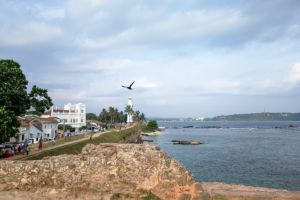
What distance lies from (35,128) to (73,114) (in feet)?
164

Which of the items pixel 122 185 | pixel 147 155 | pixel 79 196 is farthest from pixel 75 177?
pixel 147 155

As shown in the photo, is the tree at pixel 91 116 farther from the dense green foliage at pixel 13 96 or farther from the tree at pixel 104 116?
the dense green foliage at pixel 13 96

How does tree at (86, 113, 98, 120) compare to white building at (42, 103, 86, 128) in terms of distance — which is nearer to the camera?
white building at (42, 103, 86, 128)

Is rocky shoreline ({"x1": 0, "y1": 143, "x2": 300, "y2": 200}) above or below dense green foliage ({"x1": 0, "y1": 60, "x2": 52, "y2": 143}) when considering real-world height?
below

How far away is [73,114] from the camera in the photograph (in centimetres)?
13200

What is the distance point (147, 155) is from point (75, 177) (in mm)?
5121

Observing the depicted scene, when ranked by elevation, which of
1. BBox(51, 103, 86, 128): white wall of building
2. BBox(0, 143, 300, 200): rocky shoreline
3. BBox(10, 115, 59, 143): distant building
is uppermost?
BBox(51, 103, 86, 128): white wall of building

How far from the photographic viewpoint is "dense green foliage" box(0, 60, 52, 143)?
3281 centimetres

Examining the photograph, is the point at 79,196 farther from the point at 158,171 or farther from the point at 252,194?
the point at 252,194

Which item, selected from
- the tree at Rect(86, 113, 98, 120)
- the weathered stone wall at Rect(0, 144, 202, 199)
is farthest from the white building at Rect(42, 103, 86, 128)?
the weathered stone wall at Rect(0, 144, 202, 199)

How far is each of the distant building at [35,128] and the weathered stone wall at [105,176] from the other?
46.6m

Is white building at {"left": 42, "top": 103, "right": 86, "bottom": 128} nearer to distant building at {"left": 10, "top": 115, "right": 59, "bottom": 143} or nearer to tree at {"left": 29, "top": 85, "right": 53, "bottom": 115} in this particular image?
distant building at {"left": 10, "top": 115, "right": 59, "bottom": 143}

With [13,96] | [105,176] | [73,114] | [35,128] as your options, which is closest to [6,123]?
[13,96]

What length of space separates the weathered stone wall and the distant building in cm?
4665
